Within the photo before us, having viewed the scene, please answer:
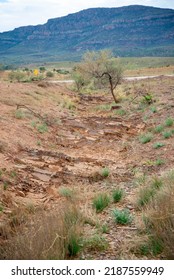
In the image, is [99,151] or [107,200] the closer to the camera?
[107,200]

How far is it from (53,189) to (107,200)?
2.60 meters

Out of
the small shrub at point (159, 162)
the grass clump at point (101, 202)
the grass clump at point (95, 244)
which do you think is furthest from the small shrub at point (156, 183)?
the small shrub at point (159, 162)

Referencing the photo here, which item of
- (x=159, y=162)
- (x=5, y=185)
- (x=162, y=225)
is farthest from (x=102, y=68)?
(x=162, y=225)

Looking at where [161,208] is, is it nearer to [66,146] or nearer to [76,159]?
[76,159]

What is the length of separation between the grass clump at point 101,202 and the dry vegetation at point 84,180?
0.02 meters

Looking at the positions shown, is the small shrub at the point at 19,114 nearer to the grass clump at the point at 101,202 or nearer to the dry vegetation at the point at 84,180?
the dry vegetation at the point at 84,180

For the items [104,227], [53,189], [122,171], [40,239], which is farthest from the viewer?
[122,171]

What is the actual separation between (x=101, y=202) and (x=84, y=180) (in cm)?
326

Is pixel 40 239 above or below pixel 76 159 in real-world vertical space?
above

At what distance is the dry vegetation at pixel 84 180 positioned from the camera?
4.63 m

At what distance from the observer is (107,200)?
6.96 meters

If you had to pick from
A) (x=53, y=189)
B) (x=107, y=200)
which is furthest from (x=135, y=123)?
(x=107, y=200)

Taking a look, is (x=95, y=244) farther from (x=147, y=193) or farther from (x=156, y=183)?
(x=156, y=183)
